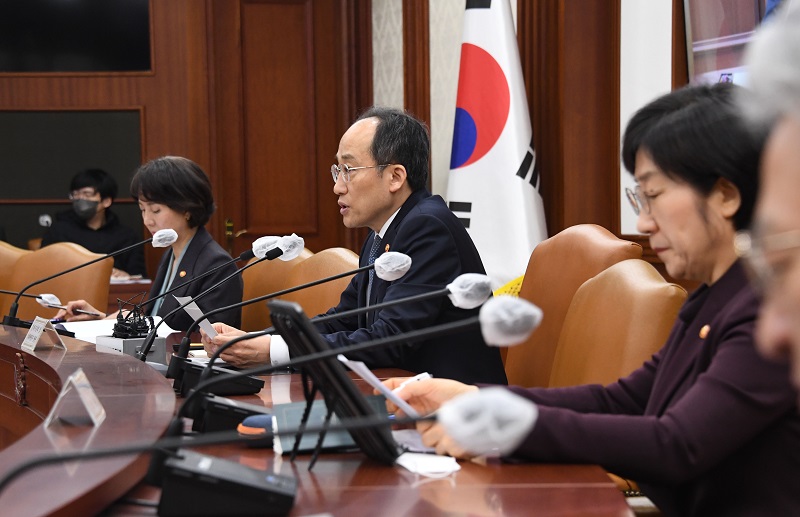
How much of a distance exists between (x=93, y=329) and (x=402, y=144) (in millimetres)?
1127

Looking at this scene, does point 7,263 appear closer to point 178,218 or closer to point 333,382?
point 178,218

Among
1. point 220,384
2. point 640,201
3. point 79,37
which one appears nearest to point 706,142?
point 640,201

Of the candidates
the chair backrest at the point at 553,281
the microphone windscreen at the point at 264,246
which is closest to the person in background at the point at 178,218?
the microphone windscreen at the point at 264,246

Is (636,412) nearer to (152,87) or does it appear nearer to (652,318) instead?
(652,318)

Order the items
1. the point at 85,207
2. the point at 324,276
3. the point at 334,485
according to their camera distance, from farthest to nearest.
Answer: the point at 85,207 → the point at 324,276 → the point at 334,485

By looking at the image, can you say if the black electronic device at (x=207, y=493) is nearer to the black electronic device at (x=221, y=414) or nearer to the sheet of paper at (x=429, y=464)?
the sheet of paper at (x=429, y=464)

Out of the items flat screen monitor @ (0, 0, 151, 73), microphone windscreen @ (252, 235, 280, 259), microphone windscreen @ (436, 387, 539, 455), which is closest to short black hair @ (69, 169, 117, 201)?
flat screen monitor @ (0, 0, 151, 73)

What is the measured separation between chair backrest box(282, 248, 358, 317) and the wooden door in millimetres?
2232

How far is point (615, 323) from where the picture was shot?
6.43ft

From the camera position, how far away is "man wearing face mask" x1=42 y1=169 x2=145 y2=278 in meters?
5.28

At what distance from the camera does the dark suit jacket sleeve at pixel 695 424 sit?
1.30m

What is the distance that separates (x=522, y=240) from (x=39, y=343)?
5.99 feet

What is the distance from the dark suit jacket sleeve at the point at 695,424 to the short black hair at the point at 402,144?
1336 millimetres

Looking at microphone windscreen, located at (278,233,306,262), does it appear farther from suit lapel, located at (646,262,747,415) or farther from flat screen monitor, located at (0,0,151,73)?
flat screen monitor, located at (0,0,151,73)
